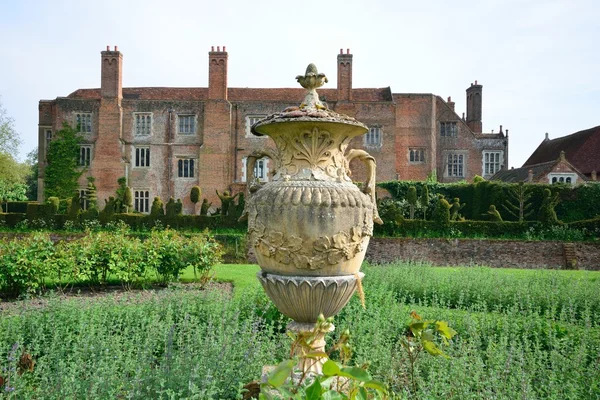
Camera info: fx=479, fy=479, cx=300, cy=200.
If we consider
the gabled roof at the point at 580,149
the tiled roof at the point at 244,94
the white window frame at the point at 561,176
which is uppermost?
the tiled roof at the point at 244,94

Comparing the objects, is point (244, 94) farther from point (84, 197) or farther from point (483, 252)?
point (483, 252)

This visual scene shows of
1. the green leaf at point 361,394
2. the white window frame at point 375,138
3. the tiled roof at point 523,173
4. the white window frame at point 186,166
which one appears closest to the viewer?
the green leaf at point 361,394

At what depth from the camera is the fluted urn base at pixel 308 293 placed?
4.08 meters

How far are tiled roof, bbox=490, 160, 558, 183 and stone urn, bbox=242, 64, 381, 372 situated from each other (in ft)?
90.3

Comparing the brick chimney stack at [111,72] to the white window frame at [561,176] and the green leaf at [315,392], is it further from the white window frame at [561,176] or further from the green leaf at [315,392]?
the green leaf at [315,392]

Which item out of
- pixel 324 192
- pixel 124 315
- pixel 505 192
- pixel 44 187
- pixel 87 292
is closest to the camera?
pixel 324 192

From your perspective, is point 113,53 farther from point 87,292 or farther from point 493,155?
point 493,155

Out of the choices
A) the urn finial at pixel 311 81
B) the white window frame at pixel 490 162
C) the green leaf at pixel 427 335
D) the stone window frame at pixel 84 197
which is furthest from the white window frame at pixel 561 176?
the green leaf at pixel 427 335

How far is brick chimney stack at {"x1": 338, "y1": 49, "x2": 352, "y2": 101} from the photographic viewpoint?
2936 cm

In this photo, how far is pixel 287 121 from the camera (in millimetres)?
4242

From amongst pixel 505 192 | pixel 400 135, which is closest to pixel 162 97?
pixel 400 135

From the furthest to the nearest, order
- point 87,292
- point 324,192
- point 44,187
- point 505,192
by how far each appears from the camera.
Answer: point 44,187 < point 505,192 < point 87,292 < point 324,192

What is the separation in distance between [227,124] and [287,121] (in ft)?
85.7

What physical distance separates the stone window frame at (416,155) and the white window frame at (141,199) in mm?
17164
